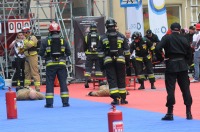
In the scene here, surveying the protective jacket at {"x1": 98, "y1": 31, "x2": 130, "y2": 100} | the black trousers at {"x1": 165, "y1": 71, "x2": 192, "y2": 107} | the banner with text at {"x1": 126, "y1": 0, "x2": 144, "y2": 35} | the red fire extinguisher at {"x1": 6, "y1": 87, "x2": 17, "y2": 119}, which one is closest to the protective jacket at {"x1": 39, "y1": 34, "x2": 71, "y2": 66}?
the protective jacket at {"x1": 98, "y1": 31, "x2": 130, "y2": 100}

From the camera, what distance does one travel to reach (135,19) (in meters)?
28.5

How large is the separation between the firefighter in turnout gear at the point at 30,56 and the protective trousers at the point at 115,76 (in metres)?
5.29

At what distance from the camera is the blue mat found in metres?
13.0

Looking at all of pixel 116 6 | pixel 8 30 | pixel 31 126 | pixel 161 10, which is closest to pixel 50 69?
pixel 31 126

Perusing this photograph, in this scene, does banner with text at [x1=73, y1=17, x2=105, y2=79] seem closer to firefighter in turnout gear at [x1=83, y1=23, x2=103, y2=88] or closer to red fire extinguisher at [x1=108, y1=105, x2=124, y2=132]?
firefighter in turnout gear at [x1=83, y1=23, x2=103, y2=88]

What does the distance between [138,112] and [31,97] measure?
17.3 feet

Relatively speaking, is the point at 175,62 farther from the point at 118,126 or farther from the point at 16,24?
the point at 16,24

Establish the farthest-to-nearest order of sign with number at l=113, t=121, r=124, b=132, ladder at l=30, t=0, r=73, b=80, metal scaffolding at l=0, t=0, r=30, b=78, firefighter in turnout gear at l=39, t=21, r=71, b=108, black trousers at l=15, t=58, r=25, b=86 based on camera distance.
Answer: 1. ladder at l=30, t=0, r=73, b=80
2. metal scaffolding at l=0, t=0, r=30, b=78
3. black trousers at l=15, t=58, r=25, b=86
4. firefighter in turnout gear at l=39, t=21, r=71, b=108
5. sign with number at l=113, t=121, r=124, b=132

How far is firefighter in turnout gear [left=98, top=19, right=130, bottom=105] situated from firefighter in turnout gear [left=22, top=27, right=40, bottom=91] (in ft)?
16.9

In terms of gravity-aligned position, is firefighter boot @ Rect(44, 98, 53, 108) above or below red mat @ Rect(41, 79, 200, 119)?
above

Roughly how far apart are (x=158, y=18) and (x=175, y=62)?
15.5 meters

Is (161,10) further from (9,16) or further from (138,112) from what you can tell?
(138,112)

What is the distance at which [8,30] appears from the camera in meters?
26.7

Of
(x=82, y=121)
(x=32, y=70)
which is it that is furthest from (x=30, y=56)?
(x=82, y=121)
